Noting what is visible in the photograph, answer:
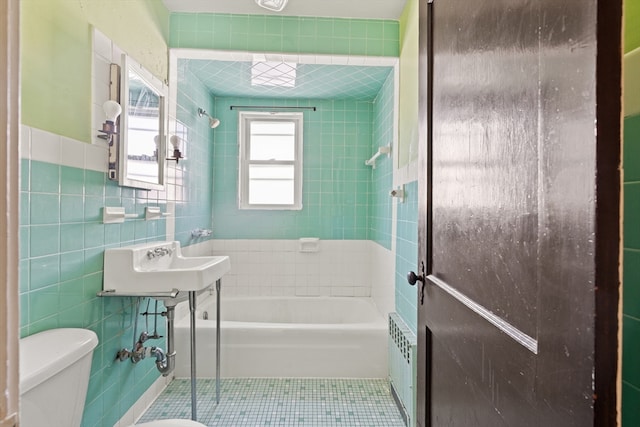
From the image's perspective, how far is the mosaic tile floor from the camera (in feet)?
6.55

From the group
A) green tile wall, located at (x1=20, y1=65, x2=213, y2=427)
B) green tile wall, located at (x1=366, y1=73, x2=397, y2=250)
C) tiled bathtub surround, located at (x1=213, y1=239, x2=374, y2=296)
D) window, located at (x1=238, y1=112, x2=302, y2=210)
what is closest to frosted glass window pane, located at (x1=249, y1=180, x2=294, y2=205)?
window, located at (x1=238, y1=112, x2=302, y2=210)

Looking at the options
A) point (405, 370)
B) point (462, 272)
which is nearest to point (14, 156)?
point (462, 272)

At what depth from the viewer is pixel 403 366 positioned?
1961 mm

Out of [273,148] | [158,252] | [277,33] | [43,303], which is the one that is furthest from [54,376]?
[273,148]

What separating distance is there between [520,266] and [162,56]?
7.78ft

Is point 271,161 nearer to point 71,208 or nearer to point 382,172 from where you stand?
point 382,172

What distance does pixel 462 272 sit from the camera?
85 centimetres

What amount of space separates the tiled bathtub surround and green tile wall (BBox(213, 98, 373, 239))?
0.35ft

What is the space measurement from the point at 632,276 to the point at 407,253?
5.04 feet

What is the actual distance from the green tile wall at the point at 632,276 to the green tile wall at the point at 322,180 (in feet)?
9.49

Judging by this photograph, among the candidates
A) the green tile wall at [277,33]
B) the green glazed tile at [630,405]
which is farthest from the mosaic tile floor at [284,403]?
the green tile wall at [277,33]

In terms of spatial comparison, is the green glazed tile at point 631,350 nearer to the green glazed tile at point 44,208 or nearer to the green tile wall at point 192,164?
the green glazed tile at point 44,208

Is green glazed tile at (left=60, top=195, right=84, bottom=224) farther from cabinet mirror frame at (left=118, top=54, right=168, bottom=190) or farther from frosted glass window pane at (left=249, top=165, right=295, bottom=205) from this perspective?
frosted glass window pane at (left=249, top=165, right=295, bottom=205)

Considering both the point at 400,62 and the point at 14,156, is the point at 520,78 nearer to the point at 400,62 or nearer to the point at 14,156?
the point at 14,156
